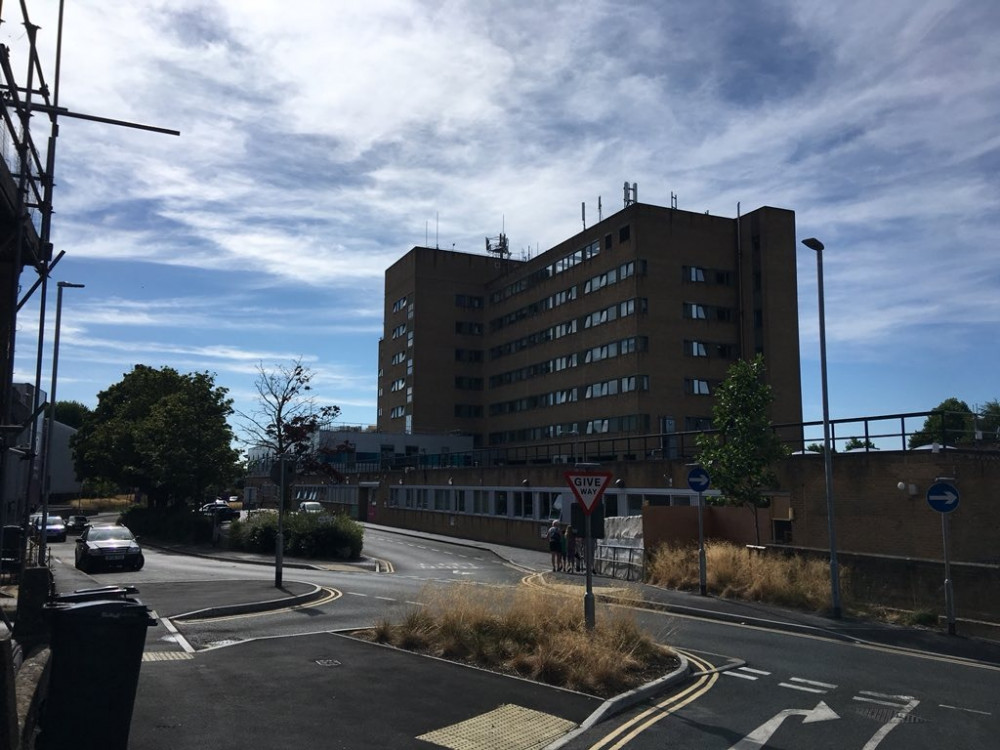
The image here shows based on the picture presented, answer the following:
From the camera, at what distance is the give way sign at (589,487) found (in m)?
12.7

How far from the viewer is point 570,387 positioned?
61000 millimetres

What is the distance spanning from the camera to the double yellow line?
839 cm

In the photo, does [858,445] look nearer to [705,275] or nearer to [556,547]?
[556,547]

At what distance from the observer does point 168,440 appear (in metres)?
42.2

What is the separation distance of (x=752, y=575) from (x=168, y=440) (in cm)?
3159

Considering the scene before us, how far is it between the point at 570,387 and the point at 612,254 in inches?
407

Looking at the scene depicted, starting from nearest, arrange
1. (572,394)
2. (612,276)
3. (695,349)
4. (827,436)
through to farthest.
Result: (827,436), (695,349), (612,276), (572,394)

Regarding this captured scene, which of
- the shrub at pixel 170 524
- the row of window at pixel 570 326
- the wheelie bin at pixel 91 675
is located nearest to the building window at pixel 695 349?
the row of window at pixel 570 326

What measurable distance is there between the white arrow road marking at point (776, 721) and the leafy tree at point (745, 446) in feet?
48.7

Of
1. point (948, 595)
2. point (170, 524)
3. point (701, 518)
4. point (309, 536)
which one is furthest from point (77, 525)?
point (948, 595)

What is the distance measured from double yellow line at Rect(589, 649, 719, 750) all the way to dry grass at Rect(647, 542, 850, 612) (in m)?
7.45

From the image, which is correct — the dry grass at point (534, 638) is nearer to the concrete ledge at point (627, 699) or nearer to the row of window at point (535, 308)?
the concrete ledge at point (627, 699)

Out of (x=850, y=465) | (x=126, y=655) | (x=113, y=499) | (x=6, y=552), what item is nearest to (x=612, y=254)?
(x=850, y=465)

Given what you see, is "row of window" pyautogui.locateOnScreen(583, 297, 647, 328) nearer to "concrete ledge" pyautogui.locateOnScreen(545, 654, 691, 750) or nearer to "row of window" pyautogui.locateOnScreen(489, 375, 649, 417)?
"row of window" pyautogui.locateOnScreen(489, 375, 649, 417)
